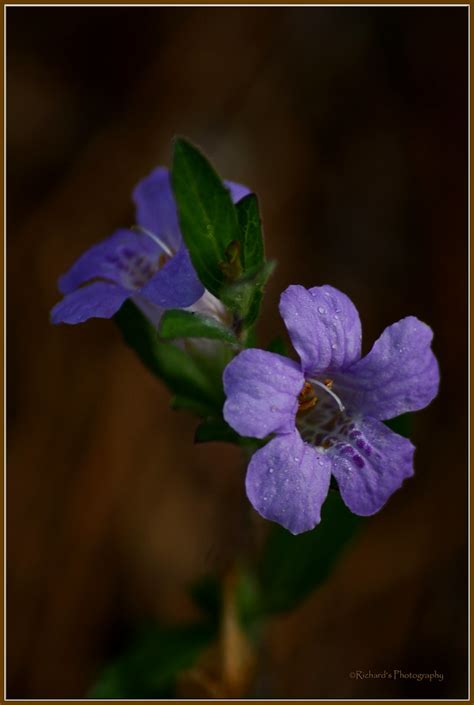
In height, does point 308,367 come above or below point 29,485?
above

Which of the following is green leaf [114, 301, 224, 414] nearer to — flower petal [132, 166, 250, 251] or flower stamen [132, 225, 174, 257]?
flower stamen [132, 225, 174, 257]

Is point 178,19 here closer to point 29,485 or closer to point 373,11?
point 373,11

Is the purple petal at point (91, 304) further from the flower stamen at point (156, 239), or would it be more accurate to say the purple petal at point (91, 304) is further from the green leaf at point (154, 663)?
the green leaf at point (154, 663)

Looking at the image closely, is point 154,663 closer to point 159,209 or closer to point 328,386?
point 328,386

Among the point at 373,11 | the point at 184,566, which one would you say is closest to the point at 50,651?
the point at 184,566

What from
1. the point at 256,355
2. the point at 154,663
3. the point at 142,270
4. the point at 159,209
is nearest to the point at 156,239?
the point at 142,270

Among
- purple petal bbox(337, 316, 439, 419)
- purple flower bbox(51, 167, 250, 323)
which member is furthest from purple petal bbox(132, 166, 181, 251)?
purple petal bbox(337, 316, 439, 419)

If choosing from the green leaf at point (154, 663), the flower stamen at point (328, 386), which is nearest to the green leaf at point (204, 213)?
the flower stamen at point (328, 386)

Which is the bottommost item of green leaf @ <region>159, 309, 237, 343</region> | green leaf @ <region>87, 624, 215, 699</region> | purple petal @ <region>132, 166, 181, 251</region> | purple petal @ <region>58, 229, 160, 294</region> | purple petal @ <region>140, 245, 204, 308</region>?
green leaf @ <region>87, 624, 215, 699</region>
